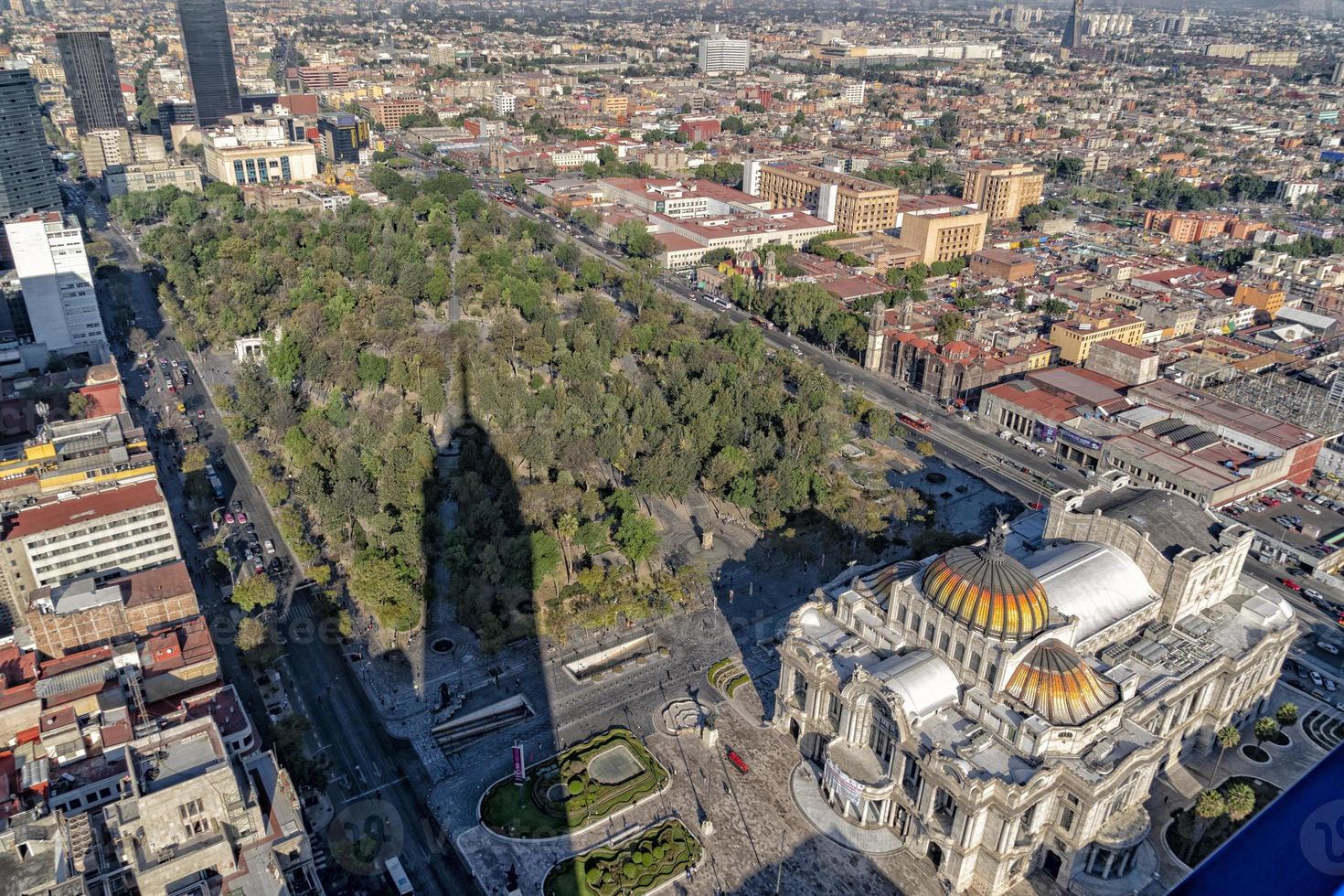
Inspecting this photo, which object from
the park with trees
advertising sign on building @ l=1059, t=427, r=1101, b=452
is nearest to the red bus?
the park with trees

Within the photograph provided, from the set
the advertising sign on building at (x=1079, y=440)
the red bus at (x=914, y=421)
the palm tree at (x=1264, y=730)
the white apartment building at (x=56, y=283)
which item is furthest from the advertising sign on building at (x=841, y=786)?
the white apartment building at (x=56, y=283)

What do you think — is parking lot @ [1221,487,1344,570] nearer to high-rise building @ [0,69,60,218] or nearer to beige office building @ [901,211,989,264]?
beige office building @ [901,211,989,264]

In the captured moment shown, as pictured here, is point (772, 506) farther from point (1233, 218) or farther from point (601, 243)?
point (1233, 218)

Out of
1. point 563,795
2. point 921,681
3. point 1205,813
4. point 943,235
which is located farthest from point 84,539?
point 943,235

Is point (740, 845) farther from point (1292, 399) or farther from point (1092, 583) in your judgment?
point (1292, 399)

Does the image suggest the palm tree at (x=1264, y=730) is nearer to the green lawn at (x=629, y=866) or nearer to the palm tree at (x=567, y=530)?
the green lawn at (x=629, y=866)

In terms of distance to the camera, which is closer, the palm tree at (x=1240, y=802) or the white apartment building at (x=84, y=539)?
the palm tree at (x=1240, y=802)
